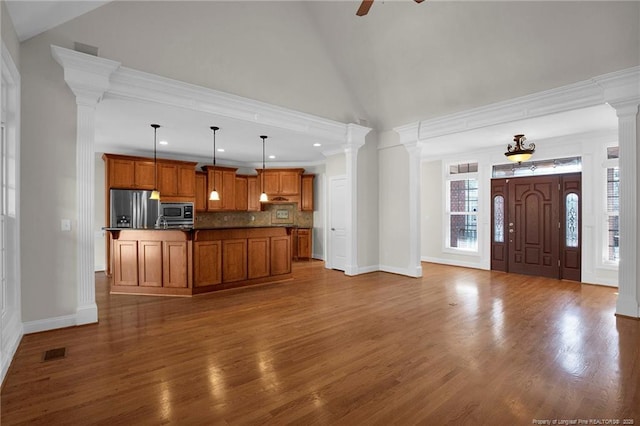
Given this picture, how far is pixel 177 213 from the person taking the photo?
7750mm

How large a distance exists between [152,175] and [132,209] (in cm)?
87

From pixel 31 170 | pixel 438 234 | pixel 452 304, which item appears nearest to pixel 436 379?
pixel 452 304

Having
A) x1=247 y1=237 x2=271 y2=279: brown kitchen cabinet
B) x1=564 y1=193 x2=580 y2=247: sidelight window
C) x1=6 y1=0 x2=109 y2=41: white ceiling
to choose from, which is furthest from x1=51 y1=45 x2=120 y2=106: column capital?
x1=564 y1=193 x2=580 y2=247: sidelight window

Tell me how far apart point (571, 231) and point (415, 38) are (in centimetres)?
476

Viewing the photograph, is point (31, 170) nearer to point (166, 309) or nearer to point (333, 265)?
point (166, 309)

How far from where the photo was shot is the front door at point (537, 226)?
6168 mm

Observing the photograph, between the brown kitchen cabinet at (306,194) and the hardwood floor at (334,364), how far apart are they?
15.5ft

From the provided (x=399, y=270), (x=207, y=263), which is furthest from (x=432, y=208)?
(x=207, y=263)

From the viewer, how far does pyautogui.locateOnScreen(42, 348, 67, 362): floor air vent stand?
2781mm

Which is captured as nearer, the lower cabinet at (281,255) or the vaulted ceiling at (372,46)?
the vaulted ceiling at (372,46)

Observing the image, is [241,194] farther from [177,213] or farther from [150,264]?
[150,264]

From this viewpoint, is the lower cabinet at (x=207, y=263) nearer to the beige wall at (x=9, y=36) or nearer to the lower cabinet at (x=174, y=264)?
the lower cabinet at (x=174, y=264)

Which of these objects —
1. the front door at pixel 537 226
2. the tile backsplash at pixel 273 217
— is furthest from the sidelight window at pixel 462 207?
the tile backsplash at pixel 273 217

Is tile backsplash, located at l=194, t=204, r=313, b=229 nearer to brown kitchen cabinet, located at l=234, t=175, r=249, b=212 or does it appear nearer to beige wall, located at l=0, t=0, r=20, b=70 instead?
brown kitchen cabinet, located at l=234, t=175, r=249, b=212
